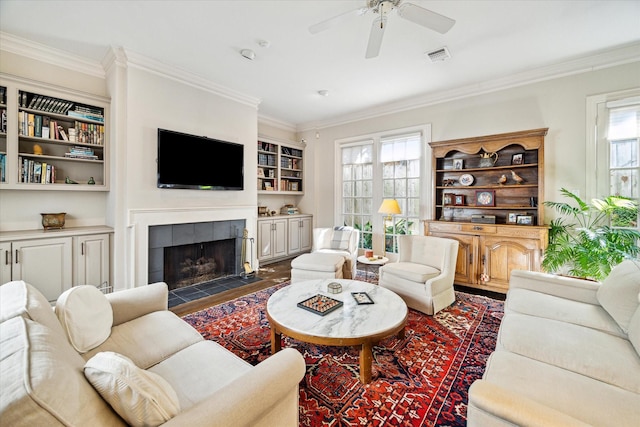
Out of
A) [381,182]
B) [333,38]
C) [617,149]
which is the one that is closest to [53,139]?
[333,38]

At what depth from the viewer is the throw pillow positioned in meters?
4.11

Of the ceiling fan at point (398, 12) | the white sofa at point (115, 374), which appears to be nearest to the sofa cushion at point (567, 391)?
the white sofa at point (115, 374)

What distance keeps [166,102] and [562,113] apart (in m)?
4.90

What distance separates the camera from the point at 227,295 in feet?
11.1

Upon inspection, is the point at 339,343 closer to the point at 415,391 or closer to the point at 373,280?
the point at 415,391

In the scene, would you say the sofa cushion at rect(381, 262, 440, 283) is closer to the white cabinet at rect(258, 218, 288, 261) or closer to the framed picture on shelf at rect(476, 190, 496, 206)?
the framed picture on shelf at rect(476, 190, 496, 206)

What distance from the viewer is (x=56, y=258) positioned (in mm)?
2797

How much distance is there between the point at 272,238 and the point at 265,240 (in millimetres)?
160

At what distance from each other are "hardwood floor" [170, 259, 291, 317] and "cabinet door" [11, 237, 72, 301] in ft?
3.74

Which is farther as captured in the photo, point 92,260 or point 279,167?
point 279,167

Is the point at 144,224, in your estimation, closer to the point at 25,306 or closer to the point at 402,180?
the point at 25,306

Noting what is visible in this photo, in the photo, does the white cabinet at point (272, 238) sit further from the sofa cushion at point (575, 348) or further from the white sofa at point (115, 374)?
the sofa cushion at point (575, 348)

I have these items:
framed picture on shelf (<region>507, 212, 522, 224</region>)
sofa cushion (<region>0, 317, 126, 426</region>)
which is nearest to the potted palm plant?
framed picture on shelf (<region>507, 212, 522, 224</region>)

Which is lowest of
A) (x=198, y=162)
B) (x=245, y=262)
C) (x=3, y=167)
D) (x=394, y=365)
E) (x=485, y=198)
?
(x=394, y=365)
